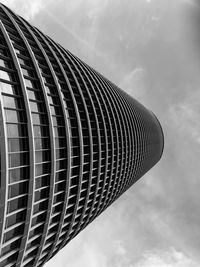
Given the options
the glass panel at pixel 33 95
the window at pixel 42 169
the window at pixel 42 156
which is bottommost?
the window at pixel 42 169

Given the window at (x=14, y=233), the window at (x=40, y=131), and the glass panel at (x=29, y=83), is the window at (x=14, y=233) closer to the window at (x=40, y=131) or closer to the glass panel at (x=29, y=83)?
the window at (x=40, y=131)

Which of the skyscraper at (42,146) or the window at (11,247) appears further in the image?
the window at (11,247)

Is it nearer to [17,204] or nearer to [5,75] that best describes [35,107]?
[5,75]

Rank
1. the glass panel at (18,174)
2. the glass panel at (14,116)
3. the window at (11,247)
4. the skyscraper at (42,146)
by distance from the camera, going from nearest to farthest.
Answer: the glass panel at (18,174)
the glass panel at (14,116)
the skyscraper at (42,146)
the window at (11,247)

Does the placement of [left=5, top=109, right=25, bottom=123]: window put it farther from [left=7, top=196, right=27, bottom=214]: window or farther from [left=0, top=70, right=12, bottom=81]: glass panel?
[left=7, top=196, right=27, bottom=214]: window

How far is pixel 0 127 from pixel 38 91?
31.0 feet

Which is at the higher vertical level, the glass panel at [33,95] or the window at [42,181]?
the glass panel at [33,95]

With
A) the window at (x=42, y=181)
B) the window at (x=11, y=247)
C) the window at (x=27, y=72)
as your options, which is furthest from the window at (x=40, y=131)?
the window at (x=11, y=247)

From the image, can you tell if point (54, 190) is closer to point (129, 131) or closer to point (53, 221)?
point (53, 221)

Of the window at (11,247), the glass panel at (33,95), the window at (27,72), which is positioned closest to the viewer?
the window at (11,247)

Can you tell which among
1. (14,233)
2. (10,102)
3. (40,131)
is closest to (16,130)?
(10,102)

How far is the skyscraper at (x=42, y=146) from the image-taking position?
22.6m

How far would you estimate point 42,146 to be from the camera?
2703 centimetres

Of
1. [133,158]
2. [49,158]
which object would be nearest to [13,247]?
[49,158]
